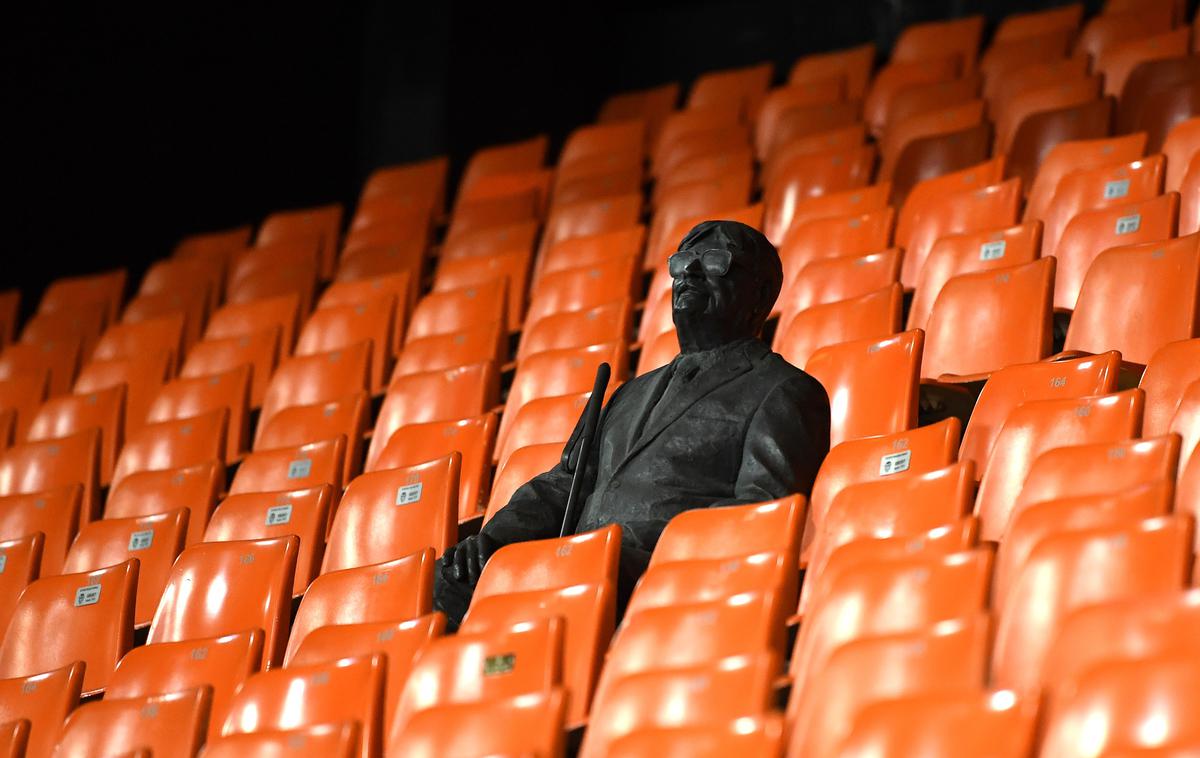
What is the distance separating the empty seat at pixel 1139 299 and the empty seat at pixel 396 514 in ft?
3.79

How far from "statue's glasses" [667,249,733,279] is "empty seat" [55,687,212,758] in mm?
1024

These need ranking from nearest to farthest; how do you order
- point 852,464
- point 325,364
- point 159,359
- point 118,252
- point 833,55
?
point 852,464
point 325,364
point 159,359
point 833,55
point 118,252

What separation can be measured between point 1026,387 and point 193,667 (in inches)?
54.9

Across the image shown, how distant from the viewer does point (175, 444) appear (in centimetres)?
402

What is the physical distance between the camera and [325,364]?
419cm

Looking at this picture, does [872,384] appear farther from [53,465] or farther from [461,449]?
[53,465]

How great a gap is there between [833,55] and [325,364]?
251 centimetres

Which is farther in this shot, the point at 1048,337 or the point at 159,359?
the point at 159,359

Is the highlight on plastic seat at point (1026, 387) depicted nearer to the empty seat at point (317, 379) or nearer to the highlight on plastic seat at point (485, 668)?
the highlight on plastic seat at point (485, 668)

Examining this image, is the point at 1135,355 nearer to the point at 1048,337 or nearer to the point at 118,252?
the point at 1048,337

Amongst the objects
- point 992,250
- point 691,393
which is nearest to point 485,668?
point 691,393

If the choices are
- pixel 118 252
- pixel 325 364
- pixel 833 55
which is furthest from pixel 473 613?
pixel 118 252

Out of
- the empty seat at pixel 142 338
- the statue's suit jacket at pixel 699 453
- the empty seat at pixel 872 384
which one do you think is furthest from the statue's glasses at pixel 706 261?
the empty seat at pixel 142 338

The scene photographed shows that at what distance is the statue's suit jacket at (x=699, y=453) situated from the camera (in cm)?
270
